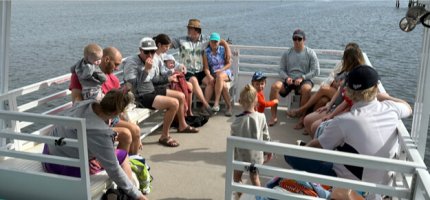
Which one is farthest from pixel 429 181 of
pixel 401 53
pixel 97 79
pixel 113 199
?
pixel 401 53

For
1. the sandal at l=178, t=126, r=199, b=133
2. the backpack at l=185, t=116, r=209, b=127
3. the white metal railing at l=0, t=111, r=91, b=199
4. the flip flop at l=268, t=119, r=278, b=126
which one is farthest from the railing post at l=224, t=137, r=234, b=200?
the flip flop at l=268, t=119, r=278, b=126

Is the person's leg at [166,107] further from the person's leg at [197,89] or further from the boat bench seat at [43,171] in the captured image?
the boat bench seat at [43,171]

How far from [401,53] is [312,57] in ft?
52.4

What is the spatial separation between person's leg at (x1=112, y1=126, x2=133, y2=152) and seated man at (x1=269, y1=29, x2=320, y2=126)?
97.5 inches

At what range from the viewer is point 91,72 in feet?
13.1

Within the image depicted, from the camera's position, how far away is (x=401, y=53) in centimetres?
2016

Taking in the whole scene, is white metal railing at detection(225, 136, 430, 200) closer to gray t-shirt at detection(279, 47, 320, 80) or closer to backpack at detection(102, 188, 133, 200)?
backpack at detection(102, 188, 133, 200)

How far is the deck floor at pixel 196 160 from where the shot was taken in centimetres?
388

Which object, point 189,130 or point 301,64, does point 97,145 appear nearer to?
point 189,130

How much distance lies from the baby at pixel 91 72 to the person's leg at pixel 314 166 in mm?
1940

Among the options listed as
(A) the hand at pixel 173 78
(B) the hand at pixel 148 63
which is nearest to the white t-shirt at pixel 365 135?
(B) the hand at pixel 148 63

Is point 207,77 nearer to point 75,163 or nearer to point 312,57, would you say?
point 312,57

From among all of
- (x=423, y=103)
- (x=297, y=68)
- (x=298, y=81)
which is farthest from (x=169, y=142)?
(x=423, y=103)

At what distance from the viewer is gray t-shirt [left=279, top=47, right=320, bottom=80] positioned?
6.03m
